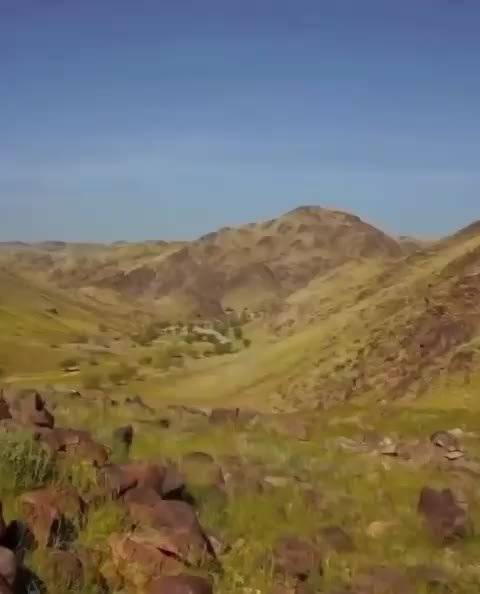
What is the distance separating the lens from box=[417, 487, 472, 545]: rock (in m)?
9.52

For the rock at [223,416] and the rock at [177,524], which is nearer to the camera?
the rock at [177,524]

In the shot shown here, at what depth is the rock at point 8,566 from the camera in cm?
557

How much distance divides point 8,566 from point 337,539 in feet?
13.0

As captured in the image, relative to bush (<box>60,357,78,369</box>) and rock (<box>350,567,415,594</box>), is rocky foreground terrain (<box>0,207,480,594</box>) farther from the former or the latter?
bush (<box>60,357,78,369</box>)

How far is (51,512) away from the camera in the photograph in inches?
275

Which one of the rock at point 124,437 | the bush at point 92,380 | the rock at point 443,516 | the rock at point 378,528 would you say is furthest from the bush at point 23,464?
the bush at point 92,380

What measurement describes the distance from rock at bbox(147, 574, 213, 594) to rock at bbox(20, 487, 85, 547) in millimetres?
1056

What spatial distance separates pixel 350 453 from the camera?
559 inches

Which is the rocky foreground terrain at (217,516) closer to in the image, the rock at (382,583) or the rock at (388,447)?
the rock at (382,583)

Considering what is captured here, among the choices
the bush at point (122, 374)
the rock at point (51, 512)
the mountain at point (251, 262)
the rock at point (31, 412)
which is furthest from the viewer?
the mountain at point (251, 262)

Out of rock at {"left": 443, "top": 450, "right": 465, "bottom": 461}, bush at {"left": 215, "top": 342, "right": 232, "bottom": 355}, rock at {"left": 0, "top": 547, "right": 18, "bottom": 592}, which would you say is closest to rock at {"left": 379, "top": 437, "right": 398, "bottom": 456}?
rock at {"left": 443, "top": 450, "right": 465, "bottom": 461}

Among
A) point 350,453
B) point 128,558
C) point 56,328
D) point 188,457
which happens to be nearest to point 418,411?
point 350,453

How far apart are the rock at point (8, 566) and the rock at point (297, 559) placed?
2562 millimetres

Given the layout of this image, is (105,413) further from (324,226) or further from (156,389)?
(324,226)
